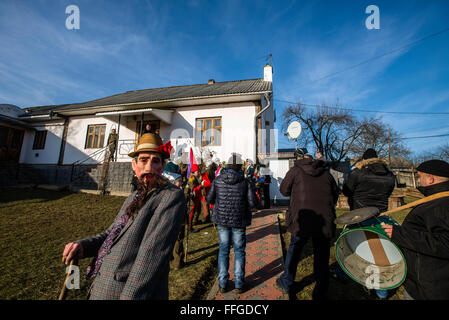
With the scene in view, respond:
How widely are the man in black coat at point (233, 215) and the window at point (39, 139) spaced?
58.0 feet

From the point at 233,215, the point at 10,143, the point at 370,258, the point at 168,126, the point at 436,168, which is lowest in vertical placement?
the point at 370,258

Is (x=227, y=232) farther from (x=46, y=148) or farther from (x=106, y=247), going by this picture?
(x=46, y=148)

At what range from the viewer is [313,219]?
264 centimetres

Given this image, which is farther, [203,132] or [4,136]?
[4,136]

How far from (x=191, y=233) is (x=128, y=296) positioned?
470cm

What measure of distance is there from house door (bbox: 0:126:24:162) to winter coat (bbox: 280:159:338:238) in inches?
782

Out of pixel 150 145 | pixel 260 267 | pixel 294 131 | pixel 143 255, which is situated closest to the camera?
pixel 143 255

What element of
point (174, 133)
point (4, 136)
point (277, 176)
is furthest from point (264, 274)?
point (4, 136)

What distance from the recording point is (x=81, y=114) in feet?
45.7

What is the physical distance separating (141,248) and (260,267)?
9.71 ft

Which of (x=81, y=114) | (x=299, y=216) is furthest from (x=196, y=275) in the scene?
(x=81, y=114)

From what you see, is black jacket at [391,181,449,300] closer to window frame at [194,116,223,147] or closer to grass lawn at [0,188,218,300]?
grass lawn at [0,188,218,300]

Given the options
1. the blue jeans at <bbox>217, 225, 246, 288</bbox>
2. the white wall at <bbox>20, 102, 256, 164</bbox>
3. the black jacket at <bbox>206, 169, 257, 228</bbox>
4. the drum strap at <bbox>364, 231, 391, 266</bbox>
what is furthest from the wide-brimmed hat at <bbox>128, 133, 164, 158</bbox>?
the white wall at <bbox>20, 102, 256, 164</bbox>

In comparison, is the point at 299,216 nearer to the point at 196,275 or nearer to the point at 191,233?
the point at 196,275
